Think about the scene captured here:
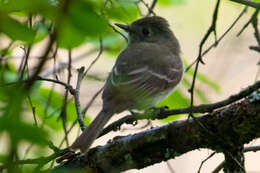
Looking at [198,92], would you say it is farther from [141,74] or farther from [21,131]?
[21,131]

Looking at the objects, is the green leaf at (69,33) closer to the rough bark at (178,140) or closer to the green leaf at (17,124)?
the green leaf at (17,124)

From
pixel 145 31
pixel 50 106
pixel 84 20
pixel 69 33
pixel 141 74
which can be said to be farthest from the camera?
pixel 145 31

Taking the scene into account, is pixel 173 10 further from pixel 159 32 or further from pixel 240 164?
pixel 240 164

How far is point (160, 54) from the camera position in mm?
5086

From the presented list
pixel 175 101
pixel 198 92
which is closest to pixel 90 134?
pixel 175 101

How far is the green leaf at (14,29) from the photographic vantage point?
0.97m

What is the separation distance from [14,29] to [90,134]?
6.13 ft

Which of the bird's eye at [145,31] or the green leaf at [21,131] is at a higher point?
the green leaf at [21,131]

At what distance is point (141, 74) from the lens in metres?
4.30

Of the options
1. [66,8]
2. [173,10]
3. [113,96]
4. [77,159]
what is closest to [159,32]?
[173,10]

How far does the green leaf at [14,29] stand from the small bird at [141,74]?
1649 millimetres

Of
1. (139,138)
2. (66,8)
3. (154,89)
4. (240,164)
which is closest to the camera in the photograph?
(66,8)

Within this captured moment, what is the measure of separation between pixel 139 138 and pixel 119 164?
0.23 meters

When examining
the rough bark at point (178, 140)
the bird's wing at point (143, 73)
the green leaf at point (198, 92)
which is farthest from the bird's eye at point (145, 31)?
the rough bark at point (178, 140)
